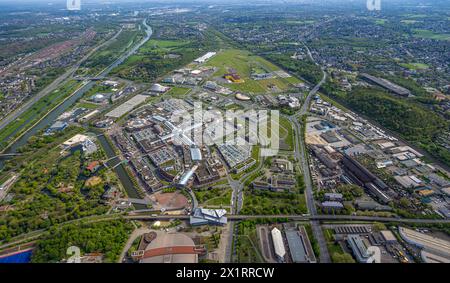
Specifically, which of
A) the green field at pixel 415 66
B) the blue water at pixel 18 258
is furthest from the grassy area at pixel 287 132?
the green field at pixel 415 66

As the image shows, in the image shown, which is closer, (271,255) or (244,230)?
(271,255)

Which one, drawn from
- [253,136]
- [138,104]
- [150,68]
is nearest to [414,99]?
[253,136]

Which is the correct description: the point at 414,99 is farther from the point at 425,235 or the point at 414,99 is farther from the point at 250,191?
the point at 250,191

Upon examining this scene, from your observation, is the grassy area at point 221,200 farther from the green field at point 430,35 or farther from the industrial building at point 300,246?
the green field at point 430,35

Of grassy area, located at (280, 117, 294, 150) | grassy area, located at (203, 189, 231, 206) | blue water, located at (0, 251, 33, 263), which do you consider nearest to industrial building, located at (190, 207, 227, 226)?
→ grassy area, located at (203, 189, 231, 206)

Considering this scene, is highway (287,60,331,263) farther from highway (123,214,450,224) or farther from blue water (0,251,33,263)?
blue water (0,251,33,263)

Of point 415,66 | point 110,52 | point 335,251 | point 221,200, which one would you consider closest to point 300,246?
point 335,251

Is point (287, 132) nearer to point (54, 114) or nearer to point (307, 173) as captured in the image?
point (307, 173)
